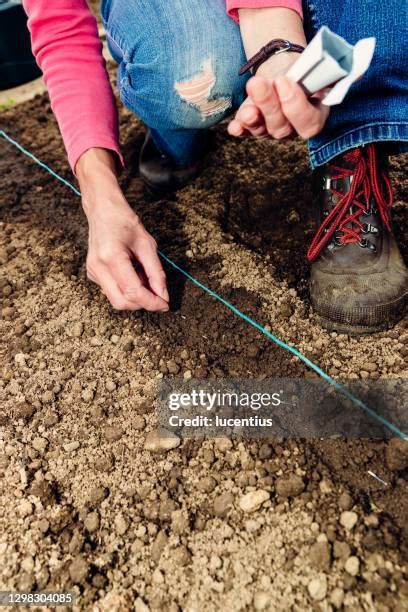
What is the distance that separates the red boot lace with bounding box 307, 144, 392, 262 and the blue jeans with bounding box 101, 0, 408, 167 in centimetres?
8

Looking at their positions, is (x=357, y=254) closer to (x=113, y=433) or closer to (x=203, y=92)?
(x=203, y=92)

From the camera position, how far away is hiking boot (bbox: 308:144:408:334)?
4.12 ft

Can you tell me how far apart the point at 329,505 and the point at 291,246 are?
742 millimetres

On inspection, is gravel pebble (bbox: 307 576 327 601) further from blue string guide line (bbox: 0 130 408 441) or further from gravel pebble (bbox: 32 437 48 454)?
gravel pebble (bbox: 32 437 48 454)

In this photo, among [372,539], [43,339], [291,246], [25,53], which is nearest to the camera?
[372,539]

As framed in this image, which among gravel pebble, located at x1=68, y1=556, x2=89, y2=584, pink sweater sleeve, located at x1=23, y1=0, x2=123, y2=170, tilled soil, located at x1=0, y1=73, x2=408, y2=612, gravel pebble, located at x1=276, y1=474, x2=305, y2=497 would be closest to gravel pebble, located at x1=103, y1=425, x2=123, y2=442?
tilled soil, located at x1=0, y1=73, x2=408, y2=612

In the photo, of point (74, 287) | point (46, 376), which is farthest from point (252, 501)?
point (74, 287)

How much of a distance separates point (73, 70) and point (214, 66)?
34 cm

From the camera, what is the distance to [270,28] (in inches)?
42.5

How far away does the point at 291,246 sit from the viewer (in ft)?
4.96

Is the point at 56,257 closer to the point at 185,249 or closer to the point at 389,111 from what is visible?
the point at 185,249

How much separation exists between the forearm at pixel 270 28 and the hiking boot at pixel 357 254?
327 millimetres

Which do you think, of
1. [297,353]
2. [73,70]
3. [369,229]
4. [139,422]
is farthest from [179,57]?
[139,422]

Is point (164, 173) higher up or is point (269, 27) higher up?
point (269, 27)
